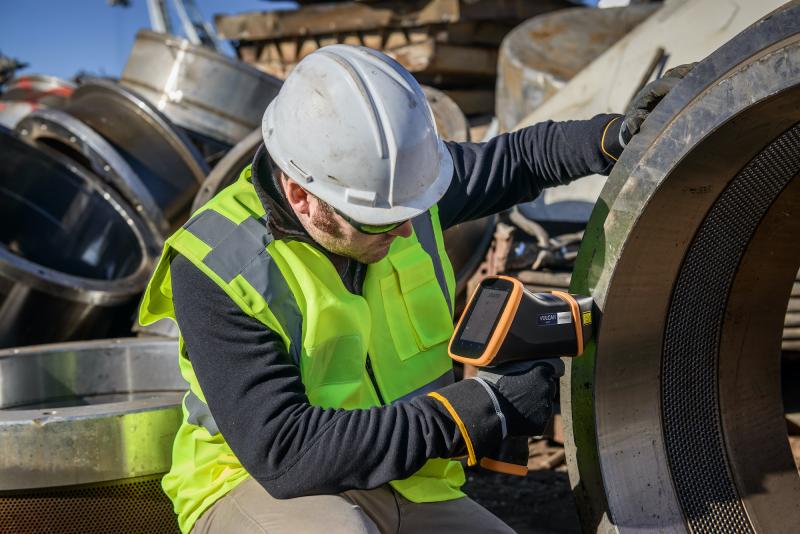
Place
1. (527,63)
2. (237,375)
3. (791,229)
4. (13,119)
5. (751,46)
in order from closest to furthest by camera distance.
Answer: (751,46), (237,375), (791,229), (527,63), (13,119)

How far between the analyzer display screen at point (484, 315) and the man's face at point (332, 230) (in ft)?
0.81

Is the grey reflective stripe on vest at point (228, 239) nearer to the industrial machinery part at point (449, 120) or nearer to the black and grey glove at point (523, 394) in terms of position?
the black and grey glove at point (523, 394)

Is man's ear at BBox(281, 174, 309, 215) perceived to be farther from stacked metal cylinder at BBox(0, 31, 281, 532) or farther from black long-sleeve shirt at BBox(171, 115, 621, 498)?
stacked metal cylinder at BBox(0, 31, 281, 532)

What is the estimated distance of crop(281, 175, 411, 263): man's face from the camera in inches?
81.7

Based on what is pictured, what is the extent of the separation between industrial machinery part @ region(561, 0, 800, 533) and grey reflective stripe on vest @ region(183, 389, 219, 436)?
2.72 feet

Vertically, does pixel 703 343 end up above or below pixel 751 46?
below

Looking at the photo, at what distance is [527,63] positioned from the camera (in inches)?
208

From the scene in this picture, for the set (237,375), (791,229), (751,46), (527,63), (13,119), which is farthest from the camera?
(13,119)

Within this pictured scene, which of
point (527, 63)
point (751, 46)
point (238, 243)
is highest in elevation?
point (751, 46)

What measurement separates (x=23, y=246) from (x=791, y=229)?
4.73 meters

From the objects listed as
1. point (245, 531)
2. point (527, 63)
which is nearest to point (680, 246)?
point (245, 531)

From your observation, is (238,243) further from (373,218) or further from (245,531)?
(245,531)

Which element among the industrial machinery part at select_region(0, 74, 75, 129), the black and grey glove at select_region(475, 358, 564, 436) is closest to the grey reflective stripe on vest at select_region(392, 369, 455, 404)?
the black and grey glove at select_region(475, 358, 564, 436)

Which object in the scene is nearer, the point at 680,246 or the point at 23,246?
the point at 680,246
